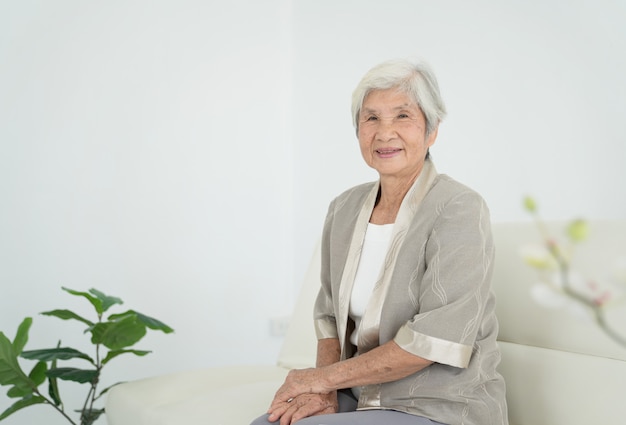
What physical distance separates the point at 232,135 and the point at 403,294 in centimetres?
221

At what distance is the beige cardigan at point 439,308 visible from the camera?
141 centimetres

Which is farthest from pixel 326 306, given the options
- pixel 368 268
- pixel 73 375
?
pixel 73 375

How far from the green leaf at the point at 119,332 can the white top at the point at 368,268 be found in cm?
74

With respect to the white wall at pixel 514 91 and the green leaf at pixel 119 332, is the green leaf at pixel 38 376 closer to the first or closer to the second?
the green leaf at pixel 119 332

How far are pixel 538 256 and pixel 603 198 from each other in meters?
2.36

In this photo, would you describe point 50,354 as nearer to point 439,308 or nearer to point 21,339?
point 21,339

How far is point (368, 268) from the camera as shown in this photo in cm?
165

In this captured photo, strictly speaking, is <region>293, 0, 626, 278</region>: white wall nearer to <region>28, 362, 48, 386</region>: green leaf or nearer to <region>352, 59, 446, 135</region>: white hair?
<region>352, 59, 446, 135</region>: white hair

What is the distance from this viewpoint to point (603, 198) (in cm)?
248

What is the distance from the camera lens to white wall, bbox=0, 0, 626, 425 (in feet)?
8.57

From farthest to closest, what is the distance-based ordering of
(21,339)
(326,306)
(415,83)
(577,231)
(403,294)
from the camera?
(21,339) < (326,306) < (415,83) < (403,294) < (577,231)

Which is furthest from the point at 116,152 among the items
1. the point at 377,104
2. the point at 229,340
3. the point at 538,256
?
the point at 538,256

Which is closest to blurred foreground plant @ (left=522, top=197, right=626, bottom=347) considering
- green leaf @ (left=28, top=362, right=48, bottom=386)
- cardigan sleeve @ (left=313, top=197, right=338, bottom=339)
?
cardigan sleeve @ (left=313, top=197, right=338, bottom=339)

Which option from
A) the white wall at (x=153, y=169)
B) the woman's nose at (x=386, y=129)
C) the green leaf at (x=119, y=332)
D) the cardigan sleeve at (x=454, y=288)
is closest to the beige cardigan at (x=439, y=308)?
the cardigan sleeve at (x=454, y=288)
